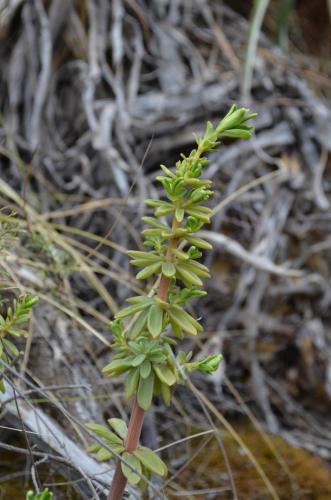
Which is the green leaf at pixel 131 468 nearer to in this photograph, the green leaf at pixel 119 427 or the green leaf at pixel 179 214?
the green leaf at pixel 119 427

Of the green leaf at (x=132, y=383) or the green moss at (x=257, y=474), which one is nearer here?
the green leaf at (x=132, y=383)

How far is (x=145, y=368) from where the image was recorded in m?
0.62

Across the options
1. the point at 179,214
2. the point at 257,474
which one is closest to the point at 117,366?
the point at 179,214

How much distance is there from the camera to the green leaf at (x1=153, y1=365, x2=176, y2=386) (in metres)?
0.61

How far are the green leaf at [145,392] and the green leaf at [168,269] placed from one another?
103 millimetres

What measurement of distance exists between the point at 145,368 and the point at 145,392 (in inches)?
0.9

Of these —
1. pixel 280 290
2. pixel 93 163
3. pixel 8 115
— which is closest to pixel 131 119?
pixel 93 163

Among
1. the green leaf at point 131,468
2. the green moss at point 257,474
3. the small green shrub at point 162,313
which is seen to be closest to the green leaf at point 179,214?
the small green shrub at point 162,313

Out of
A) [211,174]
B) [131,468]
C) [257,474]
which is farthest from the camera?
[211,174]

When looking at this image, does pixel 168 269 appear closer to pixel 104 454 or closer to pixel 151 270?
pixel 151 270

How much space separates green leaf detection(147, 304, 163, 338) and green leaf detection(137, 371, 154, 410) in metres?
0.05

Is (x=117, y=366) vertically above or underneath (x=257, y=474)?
above

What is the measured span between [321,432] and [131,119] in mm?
919

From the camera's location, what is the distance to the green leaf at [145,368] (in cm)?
62
